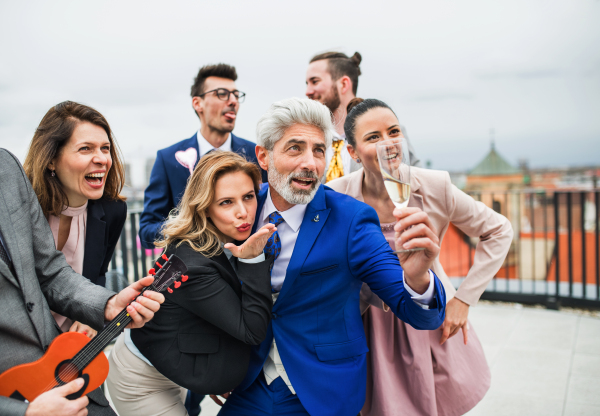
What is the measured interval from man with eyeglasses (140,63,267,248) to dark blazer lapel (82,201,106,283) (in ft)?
2.35

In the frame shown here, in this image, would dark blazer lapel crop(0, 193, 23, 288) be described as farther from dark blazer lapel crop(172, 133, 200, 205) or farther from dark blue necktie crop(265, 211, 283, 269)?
dark blazer lapel crop(172, 133, 200, 205)

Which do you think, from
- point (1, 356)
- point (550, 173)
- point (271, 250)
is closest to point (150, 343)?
point (1, 356)

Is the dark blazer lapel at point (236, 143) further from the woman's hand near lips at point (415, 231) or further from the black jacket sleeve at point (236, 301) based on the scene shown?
the woman's hand near lips at point (415, 231)

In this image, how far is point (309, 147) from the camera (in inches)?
75.0

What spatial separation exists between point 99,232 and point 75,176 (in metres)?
0.34

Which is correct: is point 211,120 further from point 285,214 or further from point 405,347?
point 405,347

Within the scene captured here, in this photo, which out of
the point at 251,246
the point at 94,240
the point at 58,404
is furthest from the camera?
the point at 94,240

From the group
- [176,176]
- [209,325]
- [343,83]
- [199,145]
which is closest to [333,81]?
[343,83]

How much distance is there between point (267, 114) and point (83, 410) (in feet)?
4.45

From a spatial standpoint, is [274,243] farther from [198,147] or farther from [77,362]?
[198,147]

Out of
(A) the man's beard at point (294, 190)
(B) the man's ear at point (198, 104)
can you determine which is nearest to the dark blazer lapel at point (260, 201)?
(A) the man's beard at point (294, 190)

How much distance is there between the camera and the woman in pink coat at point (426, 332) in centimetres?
205

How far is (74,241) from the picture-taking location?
2.09 metres

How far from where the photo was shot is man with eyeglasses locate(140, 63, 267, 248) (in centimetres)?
314
